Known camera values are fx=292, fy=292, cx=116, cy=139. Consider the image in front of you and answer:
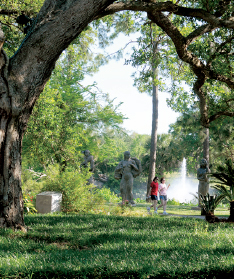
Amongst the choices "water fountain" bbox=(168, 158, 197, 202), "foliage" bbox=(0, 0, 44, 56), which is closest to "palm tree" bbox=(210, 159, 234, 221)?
"foliage" bbox=(0, 0, 44, 56)

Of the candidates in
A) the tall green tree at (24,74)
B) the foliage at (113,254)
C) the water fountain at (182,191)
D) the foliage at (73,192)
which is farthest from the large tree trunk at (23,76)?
the water fountain at (182,191)

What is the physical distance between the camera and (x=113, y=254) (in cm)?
396

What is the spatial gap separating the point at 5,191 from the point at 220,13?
25.2 feet

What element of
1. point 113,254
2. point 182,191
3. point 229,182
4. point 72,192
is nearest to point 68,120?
point 72,192

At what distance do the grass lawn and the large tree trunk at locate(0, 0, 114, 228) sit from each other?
29.9 inches

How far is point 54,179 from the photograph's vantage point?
464 inches

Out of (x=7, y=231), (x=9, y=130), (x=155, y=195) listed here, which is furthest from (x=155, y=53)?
(x=7, y=231)

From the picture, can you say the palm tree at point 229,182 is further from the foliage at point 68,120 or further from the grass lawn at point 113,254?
the foliage at point 68,120

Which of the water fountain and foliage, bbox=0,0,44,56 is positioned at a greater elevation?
foliage, bbox=0,0,44,56

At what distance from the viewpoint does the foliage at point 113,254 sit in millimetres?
3199

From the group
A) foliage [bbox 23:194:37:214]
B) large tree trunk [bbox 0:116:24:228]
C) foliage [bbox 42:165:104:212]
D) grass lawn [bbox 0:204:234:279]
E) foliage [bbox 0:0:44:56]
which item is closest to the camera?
grass lawn [bbox 0:204:234:279]

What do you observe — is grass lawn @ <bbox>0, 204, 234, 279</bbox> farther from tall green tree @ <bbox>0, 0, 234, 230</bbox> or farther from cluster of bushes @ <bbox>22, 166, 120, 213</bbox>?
cluster of bushes @ <bbox>22, 166, 120, 213</bbox>

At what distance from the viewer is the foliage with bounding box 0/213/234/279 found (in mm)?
3199

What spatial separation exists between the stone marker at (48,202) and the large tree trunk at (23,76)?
480 centimetres
